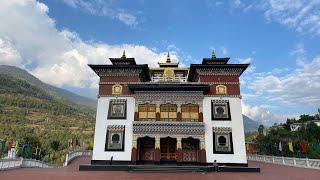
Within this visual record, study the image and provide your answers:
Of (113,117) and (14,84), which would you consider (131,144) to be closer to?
(113,117)

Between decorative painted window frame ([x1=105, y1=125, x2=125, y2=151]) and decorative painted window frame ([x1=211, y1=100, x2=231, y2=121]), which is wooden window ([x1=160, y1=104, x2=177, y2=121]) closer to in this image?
decorative painted window frame ([x1=211, y1=100, x2=231, y2=121])

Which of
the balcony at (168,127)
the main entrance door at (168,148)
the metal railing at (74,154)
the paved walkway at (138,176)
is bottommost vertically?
the paved walkway at (138,176)

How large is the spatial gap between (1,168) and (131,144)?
9.73 m

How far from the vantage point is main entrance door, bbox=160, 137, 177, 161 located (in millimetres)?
22030

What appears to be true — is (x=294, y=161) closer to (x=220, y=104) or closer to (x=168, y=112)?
(x=220, y=104)

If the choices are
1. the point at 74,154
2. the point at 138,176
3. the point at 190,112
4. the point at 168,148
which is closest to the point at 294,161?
the point at 190,112

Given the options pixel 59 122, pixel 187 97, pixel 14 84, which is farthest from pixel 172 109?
pixel 14 84

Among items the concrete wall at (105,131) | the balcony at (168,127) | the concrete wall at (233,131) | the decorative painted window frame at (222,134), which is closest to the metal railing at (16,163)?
the concrete wall at (105,131)

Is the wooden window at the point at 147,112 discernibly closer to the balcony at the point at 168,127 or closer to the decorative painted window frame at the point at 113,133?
the balcony at the point at 168,127

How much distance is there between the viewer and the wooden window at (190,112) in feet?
71.2

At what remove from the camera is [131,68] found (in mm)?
22906

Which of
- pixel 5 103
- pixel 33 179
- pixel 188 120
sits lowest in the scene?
pixel 33 179

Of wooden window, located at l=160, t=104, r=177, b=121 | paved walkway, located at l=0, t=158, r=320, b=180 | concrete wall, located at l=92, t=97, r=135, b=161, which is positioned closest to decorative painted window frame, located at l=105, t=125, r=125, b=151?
concrete wall, located at l=92, t=97, r=135, b=161

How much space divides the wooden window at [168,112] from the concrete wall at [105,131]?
2827 mm
